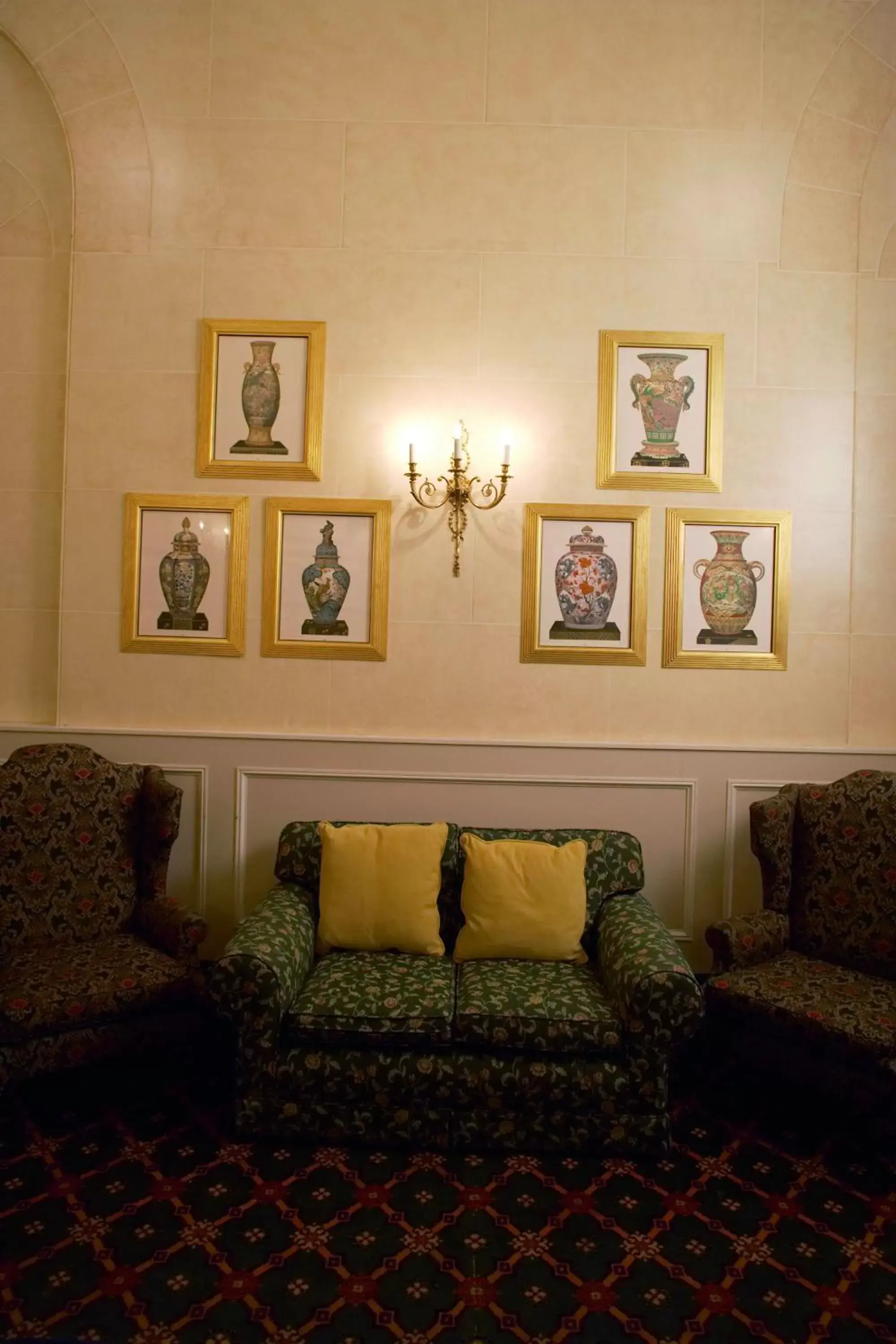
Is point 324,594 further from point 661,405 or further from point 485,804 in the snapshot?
point 661,405

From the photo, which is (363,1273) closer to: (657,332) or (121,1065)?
(121,1065)

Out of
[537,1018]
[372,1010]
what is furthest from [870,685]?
[372,1010]

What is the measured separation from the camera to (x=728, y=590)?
397cm

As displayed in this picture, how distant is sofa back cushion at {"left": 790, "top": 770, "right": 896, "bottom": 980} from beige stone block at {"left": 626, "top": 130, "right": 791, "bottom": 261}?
2.48m

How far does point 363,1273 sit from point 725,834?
2.43 m

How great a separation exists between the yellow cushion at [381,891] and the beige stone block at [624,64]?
328 centimetres

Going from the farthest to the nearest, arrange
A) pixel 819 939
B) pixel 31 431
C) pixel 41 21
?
pixel 31 431, pixel 41 21, pixel 819 939

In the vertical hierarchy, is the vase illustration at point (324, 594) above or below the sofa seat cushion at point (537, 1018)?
above

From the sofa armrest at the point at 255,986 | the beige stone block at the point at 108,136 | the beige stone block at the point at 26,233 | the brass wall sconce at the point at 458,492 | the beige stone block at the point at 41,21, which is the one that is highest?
the beige stone block at the point at 41,21

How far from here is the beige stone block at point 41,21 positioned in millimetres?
3803

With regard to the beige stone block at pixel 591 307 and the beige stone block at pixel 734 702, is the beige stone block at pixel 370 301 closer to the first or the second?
the beige stone block at pixel 591 307

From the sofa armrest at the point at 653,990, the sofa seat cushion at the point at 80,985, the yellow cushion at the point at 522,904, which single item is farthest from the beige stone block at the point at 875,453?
the sofa seat cushion at the point at 80,985

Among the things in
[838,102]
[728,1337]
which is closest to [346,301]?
[838,102]

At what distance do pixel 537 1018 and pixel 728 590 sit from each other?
2167 mm
